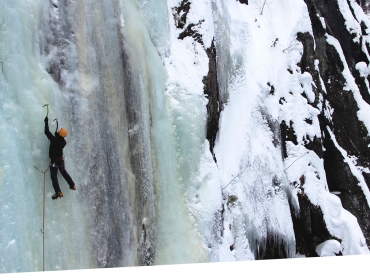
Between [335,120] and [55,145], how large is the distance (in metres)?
6.21

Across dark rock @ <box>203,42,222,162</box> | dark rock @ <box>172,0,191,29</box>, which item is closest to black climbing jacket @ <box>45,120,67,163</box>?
dark rock @ <box>203,42,222,162</box>

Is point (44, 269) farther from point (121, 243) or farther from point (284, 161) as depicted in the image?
point (284, 161)

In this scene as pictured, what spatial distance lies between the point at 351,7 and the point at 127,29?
751cm

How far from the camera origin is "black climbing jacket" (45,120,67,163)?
276 cm

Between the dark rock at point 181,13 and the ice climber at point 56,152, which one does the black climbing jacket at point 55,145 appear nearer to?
the ice climber at point 56,152

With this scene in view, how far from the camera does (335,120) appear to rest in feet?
23.3

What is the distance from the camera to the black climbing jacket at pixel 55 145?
276 cm

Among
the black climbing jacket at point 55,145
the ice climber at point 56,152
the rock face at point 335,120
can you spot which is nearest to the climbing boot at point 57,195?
the ice climber at point 56,152

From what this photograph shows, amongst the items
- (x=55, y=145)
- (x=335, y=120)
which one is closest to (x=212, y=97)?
(x=55, y=145)

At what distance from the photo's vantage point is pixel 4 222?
8.29 feet

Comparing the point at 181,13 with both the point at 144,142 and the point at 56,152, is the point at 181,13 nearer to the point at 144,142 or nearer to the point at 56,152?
the point at 144,142

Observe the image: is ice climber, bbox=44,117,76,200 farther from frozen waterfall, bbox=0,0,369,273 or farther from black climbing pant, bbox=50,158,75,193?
frozen waterfall, bbox=0,0,369,273

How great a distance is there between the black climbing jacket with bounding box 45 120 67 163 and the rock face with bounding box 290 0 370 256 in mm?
4190

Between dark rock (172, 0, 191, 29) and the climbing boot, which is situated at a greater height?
dark rock (172, 0, 191, 29)
